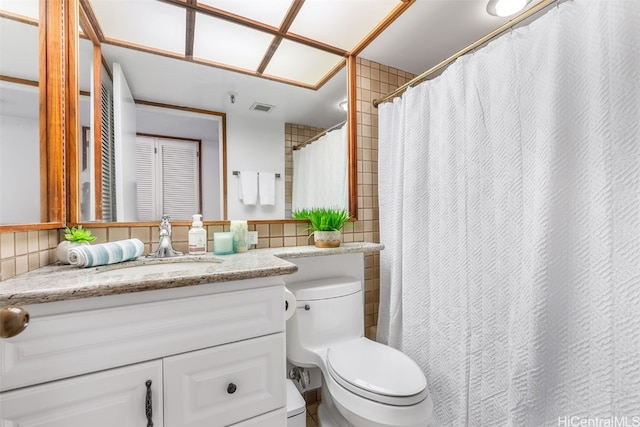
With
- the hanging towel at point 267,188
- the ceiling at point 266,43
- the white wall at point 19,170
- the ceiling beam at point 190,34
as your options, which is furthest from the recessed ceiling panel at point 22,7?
the hanging towel at point 267,188

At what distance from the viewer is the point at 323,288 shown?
4.03 ft

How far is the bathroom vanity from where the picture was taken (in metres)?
0.57

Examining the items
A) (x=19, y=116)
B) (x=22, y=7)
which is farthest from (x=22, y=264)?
(x=22, y=7)

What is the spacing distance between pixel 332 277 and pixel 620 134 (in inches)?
46.9

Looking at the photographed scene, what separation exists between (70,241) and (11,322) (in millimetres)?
557

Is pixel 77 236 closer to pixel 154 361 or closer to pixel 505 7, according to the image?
pixel 154 361

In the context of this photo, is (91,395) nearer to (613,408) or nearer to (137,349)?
(137,349)

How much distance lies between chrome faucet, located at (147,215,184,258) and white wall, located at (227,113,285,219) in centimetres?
28

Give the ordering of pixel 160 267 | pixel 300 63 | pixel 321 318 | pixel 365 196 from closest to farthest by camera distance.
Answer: pixel 160 267 → pixel 321 318 → pixel 300 63 → pixel 365 196

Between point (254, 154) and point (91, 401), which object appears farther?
point (254, 154)

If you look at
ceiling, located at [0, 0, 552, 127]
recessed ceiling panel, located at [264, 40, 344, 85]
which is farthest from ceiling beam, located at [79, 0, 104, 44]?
recessed ceiling panel, located at [264, 40, 344, 85]

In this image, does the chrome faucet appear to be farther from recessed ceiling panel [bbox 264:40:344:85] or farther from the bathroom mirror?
recessed ceiling panel [bbox 264:40:344:85]

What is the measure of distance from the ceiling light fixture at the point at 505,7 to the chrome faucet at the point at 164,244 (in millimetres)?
1800

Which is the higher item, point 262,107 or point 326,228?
point 262,107
